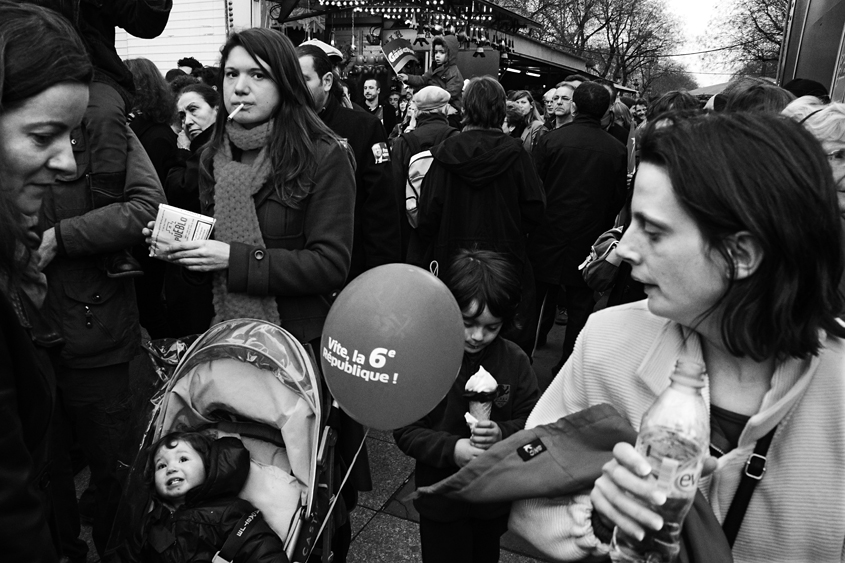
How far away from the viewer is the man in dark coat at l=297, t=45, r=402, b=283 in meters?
3.65

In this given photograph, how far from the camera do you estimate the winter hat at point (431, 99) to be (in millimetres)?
5168

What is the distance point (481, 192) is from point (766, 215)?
10.2ft

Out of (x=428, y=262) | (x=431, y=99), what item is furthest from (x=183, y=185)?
(x=431, y=99)

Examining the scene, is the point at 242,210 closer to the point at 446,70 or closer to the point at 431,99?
the point at 431,99

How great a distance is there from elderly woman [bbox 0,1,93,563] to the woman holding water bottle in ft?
3.32

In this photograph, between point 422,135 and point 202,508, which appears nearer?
point 202,508

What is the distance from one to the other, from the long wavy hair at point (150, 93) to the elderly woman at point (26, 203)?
257cm

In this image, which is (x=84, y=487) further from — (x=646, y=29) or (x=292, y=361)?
(x=646, y=29)

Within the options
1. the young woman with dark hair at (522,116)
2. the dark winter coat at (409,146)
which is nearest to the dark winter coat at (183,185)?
the dark winter coat at (409,146)

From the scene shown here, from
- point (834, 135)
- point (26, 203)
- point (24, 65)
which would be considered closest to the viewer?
point (24, 65)

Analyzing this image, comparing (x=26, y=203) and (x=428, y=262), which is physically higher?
(x=26, y=203)

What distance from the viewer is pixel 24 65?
138 cm

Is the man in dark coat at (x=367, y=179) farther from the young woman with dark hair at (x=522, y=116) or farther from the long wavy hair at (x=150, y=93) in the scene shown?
the young woman with dark hair at (x=522, y=116)

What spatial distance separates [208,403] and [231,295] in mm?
447
